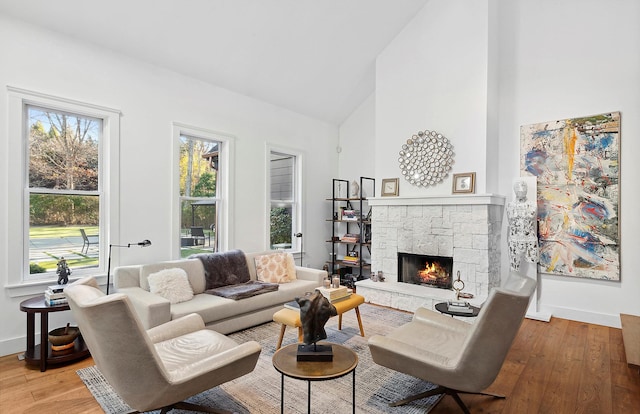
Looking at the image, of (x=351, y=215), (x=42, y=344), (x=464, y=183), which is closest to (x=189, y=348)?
(x=42, y=344)

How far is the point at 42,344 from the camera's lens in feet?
9.21

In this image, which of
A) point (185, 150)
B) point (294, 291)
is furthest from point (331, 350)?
point (185, 150)

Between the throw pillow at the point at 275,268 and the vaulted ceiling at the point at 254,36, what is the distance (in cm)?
248

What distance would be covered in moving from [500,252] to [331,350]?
11.7ft

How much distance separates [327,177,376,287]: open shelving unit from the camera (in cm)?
595

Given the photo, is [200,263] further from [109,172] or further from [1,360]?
[1,360]

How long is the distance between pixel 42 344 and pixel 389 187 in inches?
172

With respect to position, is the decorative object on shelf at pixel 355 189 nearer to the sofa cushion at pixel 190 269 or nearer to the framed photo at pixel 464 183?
the framed photo at pixel 464 183

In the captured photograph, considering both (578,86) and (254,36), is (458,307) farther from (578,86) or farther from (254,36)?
(254,36)

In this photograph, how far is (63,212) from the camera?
3.50 m

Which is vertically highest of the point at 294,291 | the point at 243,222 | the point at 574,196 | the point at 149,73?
the point at 149,73

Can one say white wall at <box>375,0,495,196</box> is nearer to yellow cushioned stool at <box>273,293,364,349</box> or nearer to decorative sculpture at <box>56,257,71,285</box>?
yellow cushioned stool at <box>273,293,364,349</box>

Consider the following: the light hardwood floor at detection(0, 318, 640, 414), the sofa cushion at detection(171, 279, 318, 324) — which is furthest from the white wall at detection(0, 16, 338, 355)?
the sofa cushion at detection(171, 279, 318, 324)

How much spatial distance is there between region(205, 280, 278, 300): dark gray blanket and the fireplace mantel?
6.85 ft
